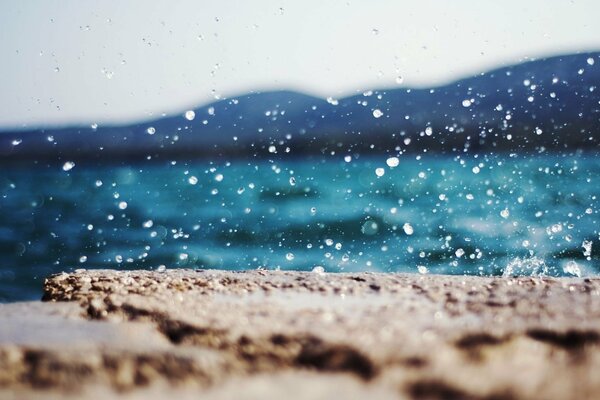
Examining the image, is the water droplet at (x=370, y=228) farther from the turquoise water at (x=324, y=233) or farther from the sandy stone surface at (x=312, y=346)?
the sandy stone surface at (x=312, y=346)

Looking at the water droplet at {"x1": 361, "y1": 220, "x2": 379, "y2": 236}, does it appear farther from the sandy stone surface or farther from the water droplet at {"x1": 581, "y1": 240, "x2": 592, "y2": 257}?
the sandy stone surface

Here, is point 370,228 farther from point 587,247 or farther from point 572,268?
point 572,268

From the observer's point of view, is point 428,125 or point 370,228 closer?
point 370,228

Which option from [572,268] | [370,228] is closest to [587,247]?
[572,268]

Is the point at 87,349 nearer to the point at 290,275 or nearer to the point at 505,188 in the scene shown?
the point at 290,275

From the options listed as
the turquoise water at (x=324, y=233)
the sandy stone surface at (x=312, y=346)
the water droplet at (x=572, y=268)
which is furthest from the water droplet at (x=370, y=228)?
the sandy stone surface at (x=312, y=346)

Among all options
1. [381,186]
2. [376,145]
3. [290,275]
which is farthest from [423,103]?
[290,275]

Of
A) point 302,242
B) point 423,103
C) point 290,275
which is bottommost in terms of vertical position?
point 290,275

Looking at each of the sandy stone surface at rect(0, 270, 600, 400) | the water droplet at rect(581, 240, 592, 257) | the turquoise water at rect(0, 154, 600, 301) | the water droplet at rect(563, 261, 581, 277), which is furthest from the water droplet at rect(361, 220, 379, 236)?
the sandy stone surface at rect(0, 270, 600, 400)

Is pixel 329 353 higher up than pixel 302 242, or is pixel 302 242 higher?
pixel 302 242
